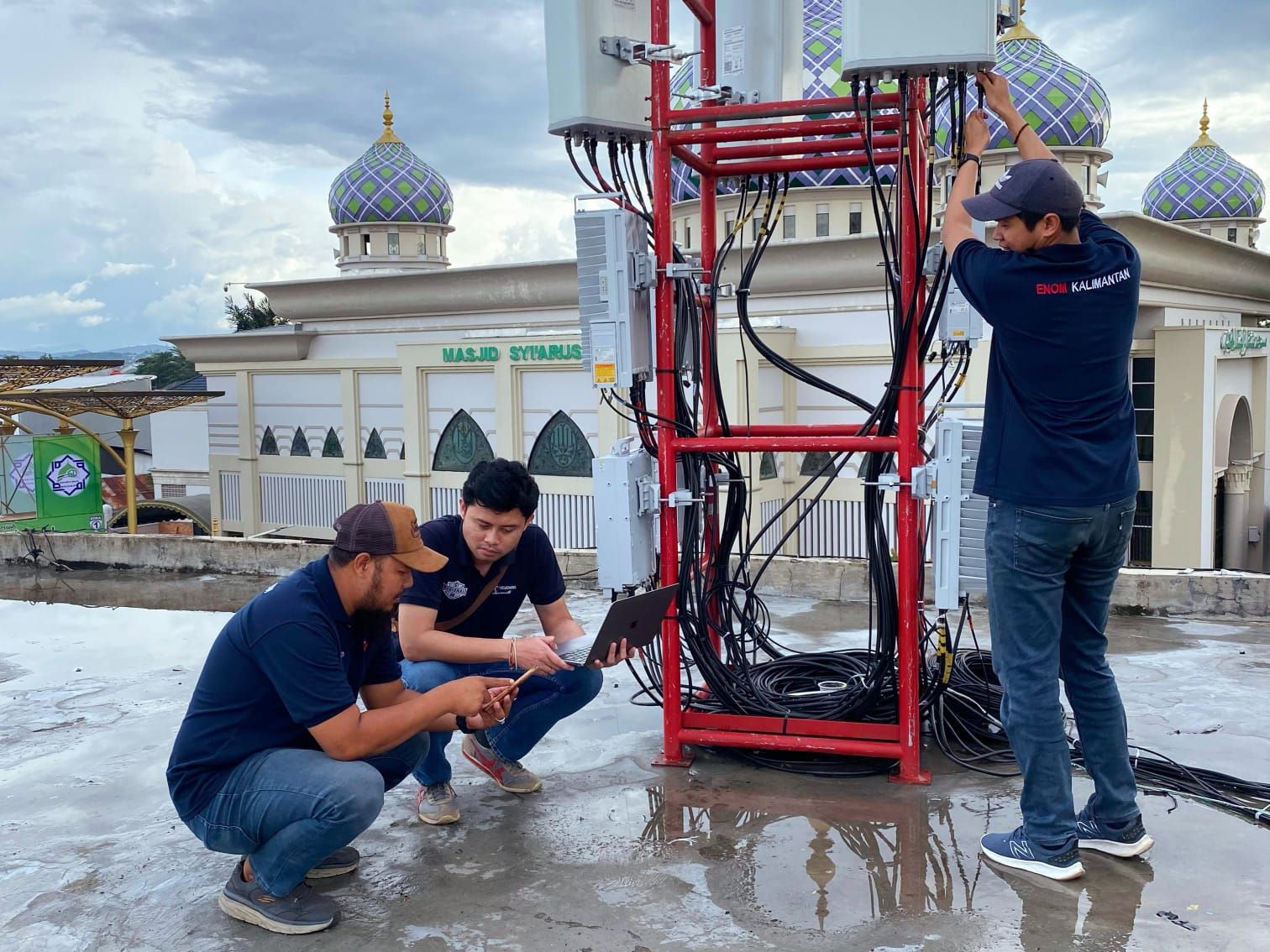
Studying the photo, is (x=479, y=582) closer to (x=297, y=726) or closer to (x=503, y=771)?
(x=503, y=771)

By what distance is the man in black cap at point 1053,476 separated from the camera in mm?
3002

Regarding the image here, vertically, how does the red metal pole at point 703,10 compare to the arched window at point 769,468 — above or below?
above

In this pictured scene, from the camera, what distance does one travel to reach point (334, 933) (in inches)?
117

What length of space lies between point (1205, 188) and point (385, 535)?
31448 mm

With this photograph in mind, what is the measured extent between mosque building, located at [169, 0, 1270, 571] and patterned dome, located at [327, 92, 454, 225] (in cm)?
543

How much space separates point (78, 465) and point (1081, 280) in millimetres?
17522

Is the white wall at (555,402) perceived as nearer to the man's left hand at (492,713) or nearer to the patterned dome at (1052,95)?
the patterned dome at (1052,95)

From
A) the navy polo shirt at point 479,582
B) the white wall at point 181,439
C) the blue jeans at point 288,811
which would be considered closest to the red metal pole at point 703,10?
the navy polo shirt at point 479,582

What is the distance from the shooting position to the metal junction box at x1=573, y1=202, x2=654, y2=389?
157 inches

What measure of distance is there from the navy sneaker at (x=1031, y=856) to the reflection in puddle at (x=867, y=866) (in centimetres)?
3

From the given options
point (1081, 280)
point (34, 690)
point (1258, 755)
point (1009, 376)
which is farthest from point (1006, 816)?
point (34, 690)

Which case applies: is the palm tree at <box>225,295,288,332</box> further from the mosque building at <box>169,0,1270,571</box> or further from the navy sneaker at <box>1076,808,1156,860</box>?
the navy sneaker at <box>1076,808,1156,860</box>

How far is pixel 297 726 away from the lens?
308 cm

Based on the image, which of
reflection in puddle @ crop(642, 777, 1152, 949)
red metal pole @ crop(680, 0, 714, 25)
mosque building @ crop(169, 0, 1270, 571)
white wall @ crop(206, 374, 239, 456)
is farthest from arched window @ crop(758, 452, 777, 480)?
reflection in puddle @ crop(642, 777, 1152, 949)
